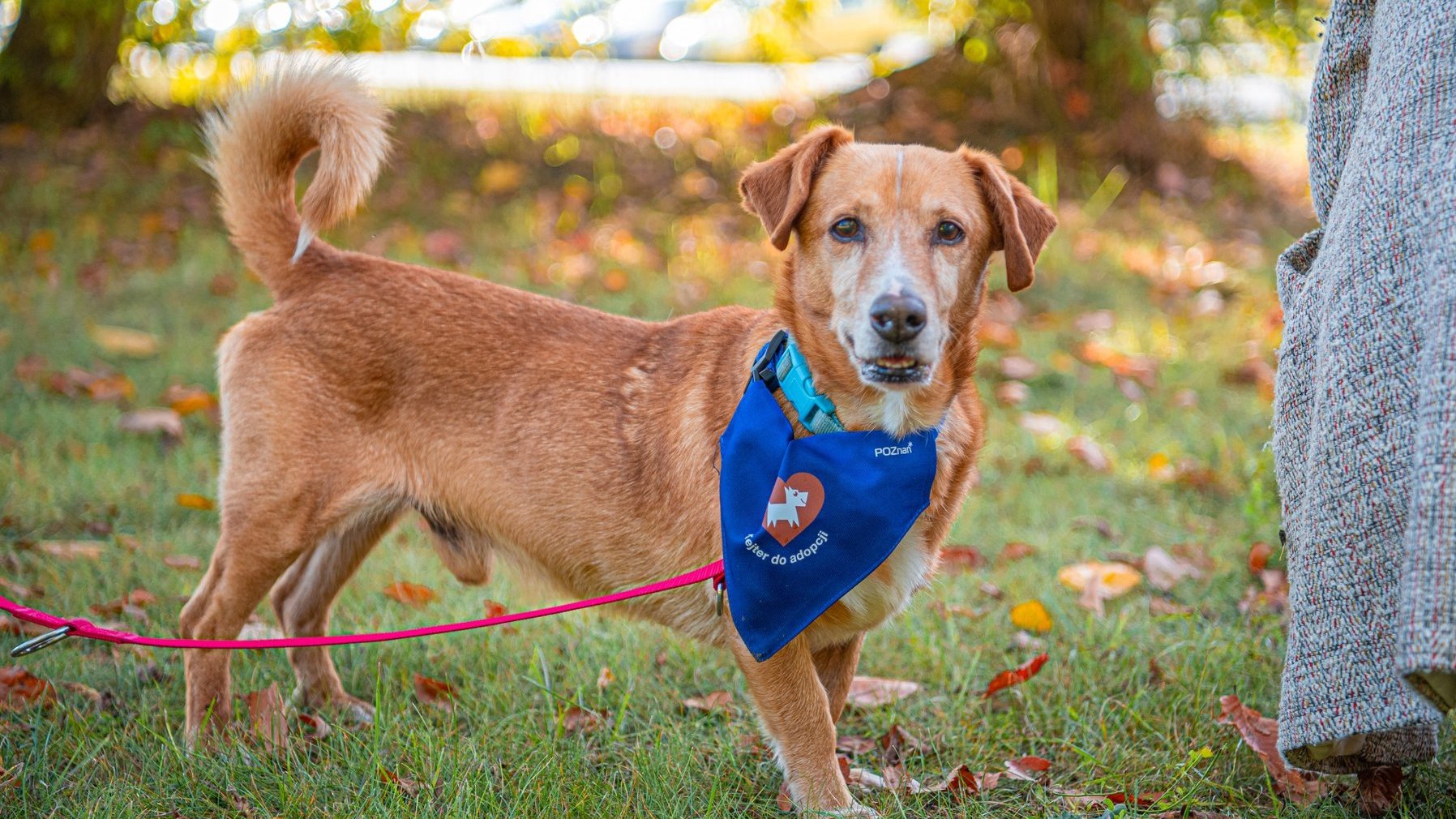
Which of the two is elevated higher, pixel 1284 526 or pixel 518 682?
pixel 1284 526

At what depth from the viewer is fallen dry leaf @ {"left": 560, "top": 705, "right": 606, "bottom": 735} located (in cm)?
317

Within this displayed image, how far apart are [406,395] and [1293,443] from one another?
224 cm

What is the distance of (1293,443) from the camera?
7.73 ft

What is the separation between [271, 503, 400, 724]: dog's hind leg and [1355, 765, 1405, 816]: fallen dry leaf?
2.61 metres

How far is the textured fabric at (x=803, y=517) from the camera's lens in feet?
8.70

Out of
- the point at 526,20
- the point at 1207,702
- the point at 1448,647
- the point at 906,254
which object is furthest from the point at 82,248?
the point at 1448,647

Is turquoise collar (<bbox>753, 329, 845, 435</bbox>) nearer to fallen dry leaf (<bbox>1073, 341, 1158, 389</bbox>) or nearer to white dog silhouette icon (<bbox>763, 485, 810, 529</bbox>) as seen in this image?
white dog silhouette icon (<bbox>763, 485, 810, 529</bbox>)

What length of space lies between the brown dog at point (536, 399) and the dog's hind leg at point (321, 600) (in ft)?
0.04

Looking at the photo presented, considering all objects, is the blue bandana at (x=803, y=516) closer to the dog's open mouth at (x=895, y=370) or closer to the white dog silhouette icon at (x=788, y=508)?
the white dog silhouette icon at (x=788, y=508)

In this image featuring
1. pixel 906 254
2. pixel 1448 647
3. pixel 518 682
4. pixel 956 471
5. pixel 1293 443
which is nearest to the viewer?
pixel 1448 647

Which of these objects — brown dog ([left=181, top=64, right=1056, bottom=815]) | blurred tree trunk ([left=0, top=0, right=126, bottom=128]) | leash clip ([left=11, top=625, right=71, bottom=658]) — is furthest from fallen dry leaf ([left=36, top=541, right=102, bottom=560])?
blurred tree trunk ([left=0, top=0, right=126, bottom=128])

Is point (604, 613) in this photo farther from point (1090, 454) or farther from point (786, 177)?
point (1090, 454)

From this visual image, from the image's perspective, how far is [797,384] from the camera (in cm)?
279

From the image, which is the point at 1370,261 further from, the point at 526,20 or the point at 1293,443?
the point at 526,20
